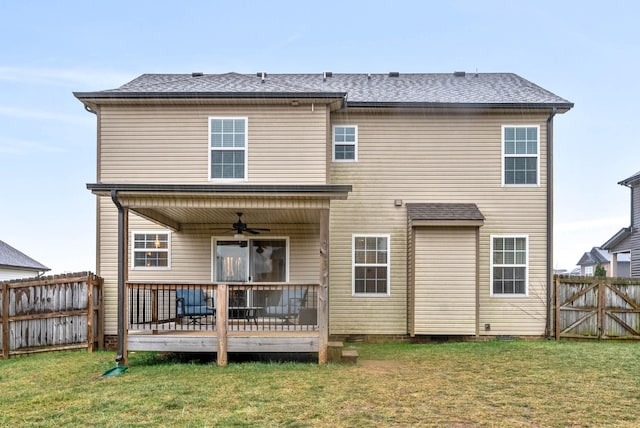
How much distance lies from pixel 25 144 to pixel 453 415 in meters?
21.8

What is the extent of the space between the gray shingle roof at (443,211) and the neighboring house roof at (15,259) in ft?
76.9

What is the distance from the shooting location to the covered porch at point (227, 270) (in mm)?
8406

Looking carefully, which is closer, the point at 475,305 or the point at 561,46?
the point at 475,305

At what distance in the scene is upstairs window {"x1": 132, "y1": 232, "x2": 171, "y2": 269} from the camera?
11.5 meters

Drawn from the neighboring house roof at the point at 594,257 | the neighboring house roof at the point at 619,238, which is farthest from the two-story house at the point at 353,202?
the neighboring house roof at the point at 594,257

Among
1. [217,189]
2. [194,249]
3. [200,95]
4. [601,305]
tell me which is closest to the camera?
[217,189]

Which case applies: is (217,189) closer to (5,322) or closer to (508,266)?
(5,322)

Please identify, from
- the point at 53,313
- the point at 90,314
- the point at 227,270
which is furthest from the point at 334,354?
the point at 53,313

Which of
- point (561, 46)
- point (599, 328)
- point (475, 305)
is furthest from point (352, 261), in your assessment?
point (561, 46)

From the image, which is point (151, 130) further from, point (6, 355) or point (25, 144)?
point (25, 144)

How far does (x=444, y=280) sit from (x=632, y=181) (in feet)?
41.0

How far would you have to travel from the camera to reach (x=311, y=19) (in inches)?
851

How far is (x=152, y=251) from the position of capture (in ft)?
37.8

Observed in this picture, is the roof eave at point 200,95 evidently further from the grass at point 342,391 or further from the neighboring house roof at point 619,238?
the neighboring house roof at point 619,238
